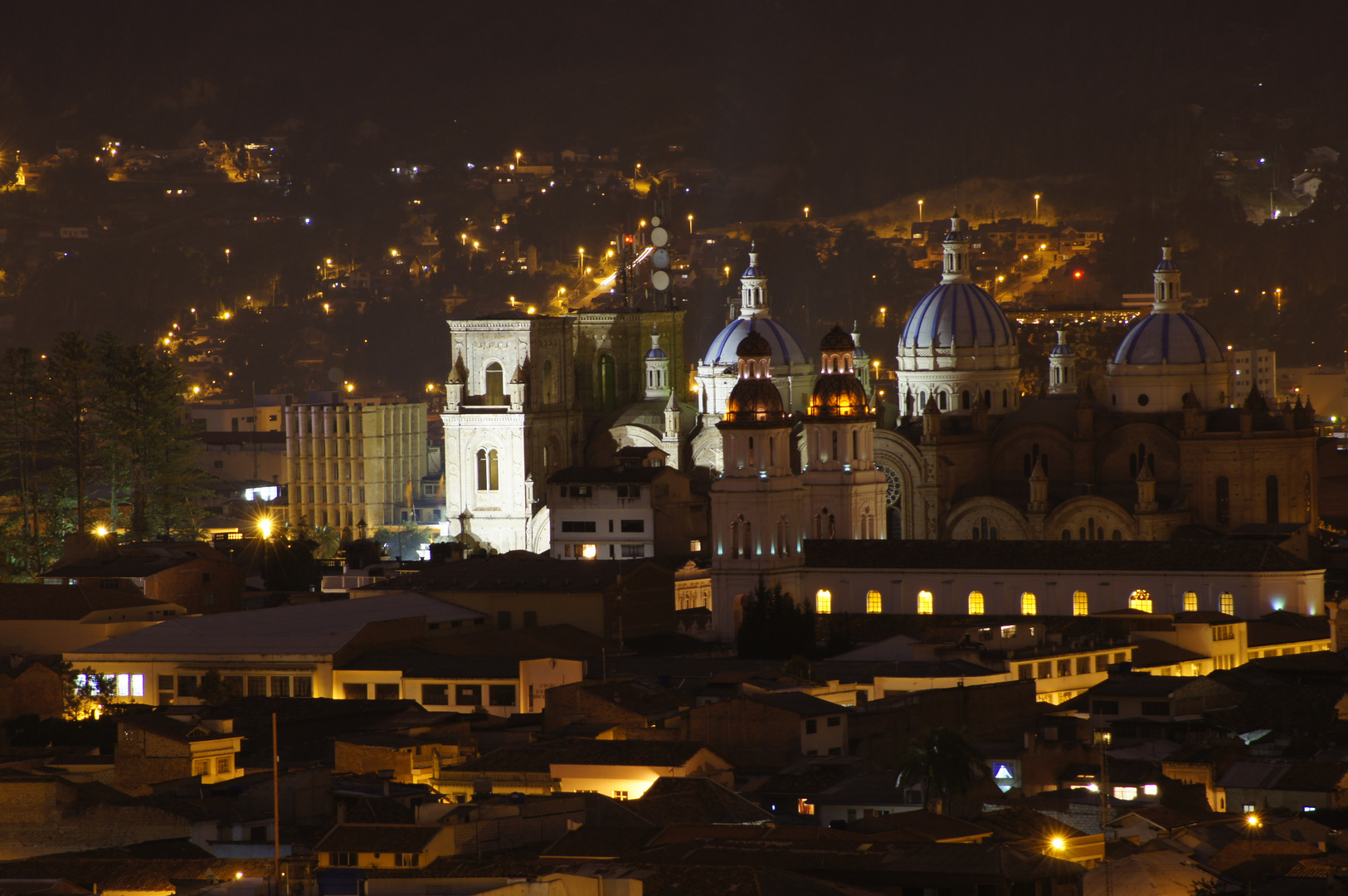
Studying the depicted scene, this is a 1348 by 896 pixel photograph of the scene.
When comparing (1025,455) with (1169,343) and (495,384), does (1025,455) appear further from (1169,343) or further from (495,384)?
(495,384)

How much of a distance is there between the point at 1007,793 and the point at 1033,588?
29.4 metres

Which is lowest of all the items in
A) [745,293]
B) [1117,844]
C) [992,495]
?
[1117,844]

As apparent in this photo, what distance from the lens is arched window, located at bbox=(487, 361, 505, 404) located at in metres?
136

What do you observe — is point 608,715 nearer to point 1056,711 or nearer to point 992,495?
point 1056,711

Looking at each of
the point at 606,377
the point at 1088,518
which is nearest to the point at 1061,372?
the point at 1088,518

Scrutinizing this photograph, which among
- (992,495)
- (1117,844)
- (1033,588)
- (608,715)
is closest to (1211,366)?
(992,495)

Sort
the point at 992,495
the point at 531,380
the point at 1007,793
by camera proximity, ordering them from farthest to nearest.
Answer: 1. the point at 531,380
2. the point at 992,495
3. the point at 1007,793

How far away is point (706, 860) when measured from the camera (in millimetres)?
50625

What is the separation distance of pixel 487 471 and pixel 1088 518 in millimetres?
38881

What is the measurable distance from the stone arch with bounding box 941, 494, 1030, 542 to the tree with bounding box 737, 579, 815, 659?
1768 cm

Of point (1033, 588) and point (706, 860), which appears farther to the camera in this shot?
point (1033, 588)

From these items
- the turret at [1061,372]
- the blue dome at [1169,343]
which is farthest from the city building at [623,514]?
the blue dome at [1169,343]

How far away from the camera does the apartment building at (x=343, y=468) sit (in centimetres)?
15538

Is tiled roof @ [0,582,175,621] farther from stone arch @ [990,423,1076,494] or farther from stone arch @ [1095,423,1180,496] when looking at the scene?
stone arch @ [1095,423,1180,496]
